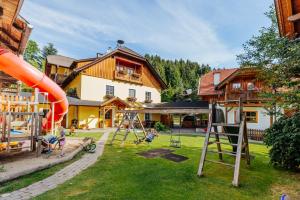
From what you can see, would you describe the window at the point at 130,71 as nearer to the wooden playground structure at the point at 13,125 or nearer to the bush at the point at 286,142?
the wooden playground structure at the point at 13,125

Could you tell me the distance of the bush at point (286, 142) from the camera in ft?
18.8

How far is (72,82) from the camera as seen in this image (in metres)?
23.2

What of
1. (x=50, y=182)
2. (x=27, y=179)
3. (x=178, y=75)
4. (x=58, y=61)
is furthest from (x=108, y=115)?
(x=178, y=75)

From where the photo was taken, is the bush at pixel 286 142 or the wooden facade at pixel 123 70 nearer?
the bush at pixel 286 142

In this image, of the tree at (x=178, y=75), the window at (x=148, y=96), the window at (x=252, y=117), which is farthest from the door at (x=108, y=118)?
the tree at (x=178, y=75)

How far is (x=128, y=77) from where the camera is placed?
24656mm

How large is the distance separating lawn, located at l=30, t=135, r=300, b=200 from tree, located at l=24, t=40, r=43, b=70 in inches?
1572

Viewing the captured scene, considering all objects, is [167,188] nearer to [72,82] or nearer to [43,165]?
[43,165]

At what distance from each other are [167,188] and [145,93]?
74.5ft

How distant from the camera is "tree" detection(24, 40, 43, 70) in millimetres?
38350

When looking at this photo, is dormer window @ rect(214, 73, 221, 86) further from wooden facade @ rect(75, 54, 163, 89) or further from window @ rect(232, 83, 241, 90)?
wooden facade @ rect(75, 54, 163, 89)

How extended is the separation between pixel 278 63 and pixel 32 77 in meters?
9.26

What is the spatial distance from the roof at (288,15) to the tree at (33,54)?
4217 cm

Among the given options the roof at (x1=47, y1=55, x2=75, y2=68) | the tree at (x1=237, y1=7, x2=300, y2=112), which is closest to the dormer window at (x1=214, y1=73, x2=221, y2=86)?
the tree at (x1=237, y1=7, x2=300, y2=112)
